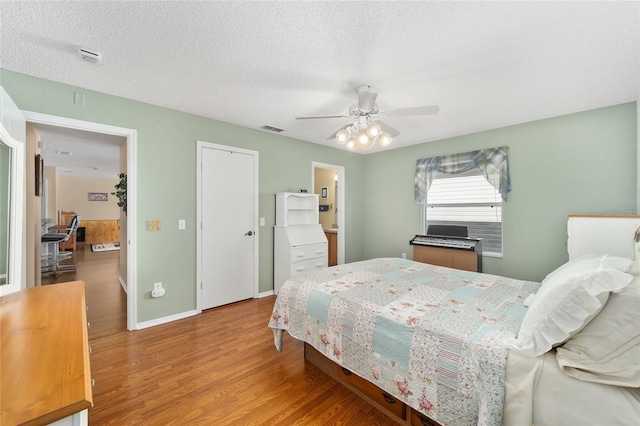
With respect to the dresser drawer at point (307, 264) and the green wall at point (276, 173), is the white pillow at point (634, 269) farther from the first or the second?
the dresser drawer at point (307, 264)

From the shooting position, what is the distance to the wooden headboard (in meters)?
2.49

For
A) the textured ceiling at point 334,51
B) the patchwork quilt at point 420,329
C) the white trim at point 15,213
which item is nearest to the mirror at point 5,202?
the white trim at point 15,213

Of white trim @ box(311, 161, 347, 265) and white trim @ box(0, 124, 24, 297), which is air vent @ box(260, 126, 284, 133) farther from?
white trim @ box(0, 124, 24, 297)

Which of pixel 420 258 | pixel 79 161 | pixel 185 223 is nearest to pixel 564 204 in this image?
pixel 420 258

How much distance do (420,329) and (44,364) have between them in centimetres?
151

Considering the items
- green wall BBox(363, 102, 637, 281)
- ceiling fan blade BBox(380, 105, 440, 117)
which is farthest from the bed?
green wall BBox(363, 102, 637, 281)

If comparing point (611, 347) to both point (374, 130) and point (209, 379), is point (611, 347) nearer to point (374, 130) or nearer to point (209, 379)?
point (374, 130)

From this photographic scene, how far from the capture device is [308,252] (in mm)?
4004

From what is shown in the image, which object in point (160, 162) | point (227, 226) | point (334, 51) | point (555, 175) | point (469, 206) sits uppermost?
point (334, 51)

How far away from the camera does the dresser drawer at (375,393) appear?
1.57m

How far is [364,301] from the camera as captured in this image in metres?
1.75

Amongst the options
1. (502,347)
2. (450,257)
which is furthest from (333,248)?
(502,347)

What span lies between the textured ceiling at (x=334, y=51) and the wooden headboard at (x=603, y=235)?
1.25 metres

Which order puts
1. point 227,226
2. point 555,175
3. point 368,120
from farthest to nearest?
point 227,226
point 555,175
point 368,120
